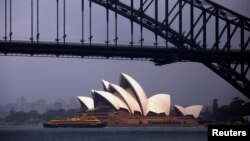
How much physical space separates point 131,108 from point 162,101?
786 centimetres

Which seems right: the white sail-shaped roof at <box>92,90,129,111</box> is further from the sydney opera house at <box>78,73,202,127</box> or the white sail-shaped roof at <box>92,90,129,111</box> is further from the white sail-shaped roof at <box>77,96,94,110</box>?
the white sail-shaped roof at <box>77,96,94,110</box>

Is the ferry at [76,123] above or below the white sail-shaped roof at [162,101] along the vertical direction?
below

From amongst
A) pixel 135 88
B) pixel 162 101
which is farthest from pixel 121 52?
pixel 162 101

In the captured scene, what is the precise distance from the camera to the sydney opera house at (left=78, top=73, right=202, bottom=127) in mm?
92250

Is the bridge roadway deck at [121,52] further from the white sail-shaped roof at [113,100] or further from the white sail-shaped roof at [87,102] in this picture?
the white sail-shaped roof at [87,102]

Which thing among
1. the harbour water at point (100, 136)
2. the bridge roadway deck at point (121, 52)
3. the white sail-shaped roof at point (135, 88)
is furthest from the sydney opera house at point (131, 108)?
the bridge roadway deck at point (121, 52)

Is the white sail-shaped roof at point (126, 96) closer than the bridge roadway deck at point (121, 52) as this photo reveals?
No

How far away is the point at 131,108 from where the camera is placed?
94375 millimetres

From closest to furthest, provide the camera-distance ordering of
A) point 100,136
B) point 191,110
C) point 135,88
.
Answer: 1. point 100,136
2. point 135,88
3. point 191,110

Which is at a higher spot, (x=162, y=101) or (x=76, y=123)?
(x=162, y=101)

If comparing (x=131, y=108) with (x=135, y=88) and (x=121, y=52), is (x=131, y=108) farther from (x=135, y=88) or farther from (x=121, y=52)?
(x=121, y=52)

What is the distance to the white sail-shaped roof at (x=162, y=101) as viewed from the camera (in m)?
100

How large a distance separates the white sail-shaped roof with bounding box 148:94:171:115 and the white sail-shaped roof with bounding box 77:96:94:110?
7520 millimetres

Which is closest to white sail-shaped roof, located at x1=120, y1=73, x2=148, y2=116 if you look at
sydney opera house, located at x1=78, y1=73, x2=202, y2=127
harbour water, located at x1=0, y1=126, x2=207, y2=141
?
sydney opera house, located at x1=78, y1=73, x2=202, y2=127
